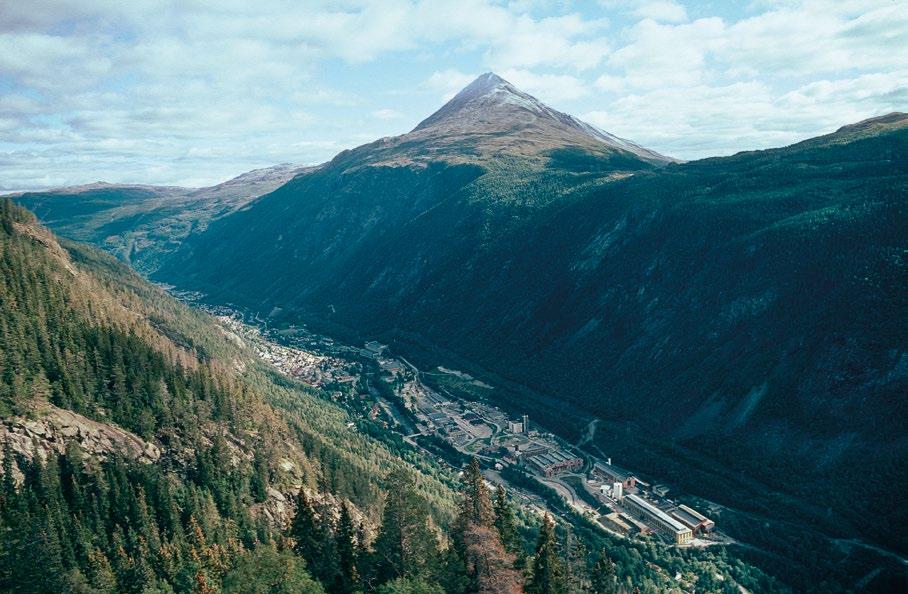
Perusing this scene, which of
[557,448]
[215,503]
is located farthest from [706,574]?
[215,503]

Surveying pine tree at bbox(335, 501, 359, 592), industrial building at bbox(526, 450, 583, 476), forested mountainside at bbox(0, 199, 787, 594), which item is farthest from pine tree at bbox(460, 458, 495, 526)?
industrial building at bbox(526, 450, 583, 476)

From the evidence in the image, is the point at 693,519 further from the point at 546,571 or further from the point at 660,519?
the point at 546,571

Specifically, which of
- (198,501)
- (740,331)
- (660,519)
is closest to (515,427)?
(660,519)

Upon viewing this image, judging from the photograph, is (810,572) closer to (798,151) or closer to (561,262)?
(561,262)

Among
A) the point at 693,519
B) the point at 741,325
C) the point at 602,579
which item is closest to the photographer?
the point at 602,579

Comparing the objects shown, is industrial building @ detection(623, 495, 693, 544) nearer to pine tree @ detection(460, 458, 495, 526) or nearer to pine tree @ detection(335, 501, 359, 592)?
pine tree @ detection(460, 458, 495, 526)

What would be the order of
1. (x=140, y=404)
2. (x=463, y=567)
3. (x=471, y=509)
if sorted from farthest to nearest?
(x=140, y=404)
(x=471, y=509)
(x=463, y=567)

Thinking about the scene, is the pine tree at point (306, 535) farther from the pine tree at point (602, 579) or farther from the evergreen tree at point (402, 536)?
the pine tree at point (602, 579)

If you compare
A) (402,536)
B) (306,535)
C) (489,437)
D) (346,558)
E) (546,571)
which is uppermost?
(402,536)
